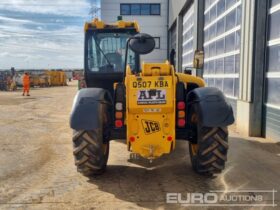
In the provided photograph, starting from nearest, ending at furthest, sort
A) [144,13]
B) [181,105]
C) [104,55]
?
[181,105]
[104,55]
[144,13]

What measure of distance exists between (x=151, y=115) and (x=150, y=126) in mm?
164

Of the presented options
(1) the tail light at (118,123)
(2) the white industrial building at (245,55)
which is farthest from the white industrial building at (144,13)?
Result: (1) the tail light at (118,123)

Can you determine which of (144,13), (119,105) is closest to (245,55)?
(119,105)

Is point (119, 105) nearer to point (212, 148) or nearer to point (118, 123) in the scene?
point (118, 123)

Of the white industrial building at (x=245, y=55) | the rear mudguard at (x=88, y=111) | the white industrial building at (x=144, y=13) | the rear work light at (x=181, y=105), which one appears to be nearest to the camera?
the rear mudguard at (x=88, y=111)

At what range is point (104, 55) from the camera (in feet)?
24.6

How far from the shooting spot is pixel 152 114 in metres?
4.99

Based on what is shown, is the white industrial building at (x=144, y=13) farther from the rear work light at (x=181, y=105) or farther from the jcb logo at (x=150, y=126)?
the jcb logo at (x=150, y=126)

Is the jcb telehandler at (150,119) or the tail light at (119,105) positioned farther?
the tail light at (119,105)

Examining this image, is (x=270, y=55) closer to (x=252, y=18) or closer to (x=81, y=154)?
(x=252, y=18)

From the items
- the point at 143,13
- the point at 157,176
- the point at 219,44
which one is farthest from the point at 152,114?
the point at 143,13

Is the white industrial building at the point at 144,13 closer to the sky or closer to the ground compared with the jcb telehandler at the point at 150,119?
closer to the sky

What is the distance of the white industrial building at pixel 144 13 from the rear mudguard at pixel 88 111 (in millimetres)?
24259

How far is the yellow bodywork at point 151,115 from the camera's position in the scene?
4.98 meters
